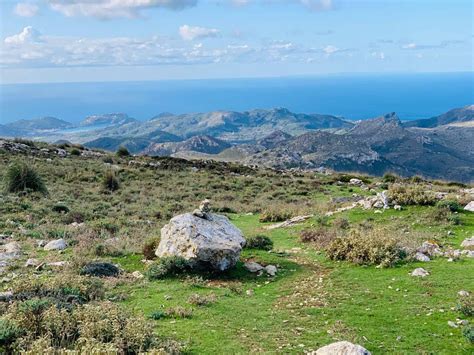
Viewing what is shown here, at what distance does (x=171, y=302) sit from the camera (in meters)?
10.5

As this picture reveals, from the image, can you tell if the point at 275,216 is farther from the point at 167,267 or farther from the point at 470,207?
the point at 167,267

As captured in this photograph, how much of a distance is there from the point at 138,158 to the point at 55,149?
903cm

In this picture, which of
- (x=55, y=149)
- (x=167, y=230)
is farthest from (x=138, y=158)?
(x=167, y=230)

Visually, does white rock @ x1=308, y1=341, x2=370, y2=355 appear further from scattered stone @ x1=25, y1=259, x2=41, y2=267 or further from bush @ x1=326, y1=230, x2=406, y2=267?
scattered stone @ x1=25, y1=259, x2=41, y2=267

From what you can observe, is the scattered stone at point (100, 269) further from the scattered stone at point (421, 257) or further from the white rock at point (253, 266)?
the scattered stone at point (421, 257)

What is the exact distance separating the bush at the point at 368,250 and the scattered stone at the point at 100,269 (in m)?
6.74

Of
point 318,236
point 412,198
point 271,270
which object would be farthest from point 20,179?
point 412,198

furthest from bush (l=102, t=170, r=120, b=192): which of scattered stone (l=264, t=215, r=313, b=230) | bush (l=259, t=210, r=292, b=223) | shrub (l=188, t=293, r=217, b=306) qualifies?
shrub (l=188, t=293, r=217, b=306)

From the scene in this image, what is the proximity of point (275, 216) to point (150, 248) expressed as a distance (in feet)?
32.1

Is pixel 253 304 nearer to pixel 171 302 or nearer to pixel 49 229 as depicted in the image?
pixel 171 302

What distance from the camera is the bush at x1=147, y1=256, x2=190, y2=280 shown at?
12.4m

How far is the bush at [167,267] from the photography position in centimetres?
1240

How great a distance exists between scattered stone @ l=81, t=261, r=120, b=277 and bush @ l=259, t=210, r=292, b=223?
1131 cm

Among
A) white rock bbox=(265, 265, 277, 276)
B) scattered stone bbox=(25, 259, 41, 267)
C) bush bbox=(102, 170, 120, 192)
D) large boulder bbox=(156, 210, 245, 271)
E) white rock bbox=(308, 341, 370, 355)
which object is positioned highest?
white rock bbox=(308, 341, 370, 355)
